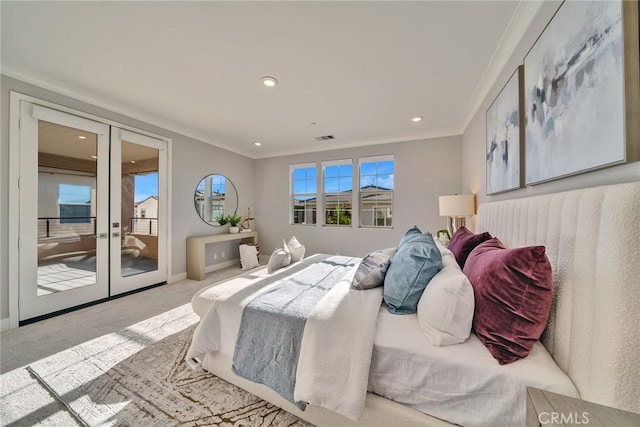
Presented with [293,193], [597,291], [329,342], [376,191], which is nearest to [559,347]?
[597,291]

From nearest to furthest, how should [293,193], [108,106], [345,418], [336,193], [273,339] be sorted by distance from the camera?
[345,418] → [273,339] → [108,106] → [336,193] → [293,193]

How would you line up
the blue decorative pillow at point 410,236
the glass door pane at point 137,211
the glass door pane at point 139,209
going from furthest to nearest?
1. the glass door pane at point 139,209
2. the glass door pane at point 137,211
3. the blue decorative pillow at point 410,236

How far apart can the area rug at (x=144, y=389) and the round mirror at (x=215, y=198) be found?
8.83 ft

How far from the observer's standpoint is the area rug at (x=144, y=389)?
1334 mm

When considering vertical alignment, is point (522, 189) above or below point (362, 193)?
below

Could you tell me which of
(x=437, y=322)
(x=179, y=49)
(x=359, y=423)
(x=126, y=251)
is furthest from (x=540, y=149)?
(x=126, y=251)

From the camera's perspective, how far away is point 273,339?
4.41 ft

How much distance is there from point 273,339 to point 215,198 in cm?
401

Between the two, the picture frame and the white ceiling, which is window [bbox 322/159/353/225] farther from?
the picture frame

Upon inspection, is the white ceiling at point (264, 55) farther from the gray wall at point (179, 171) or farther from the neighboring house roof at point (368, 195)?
the neighboring house roof at point (368, 195)

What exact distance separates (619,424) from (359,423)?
99cm

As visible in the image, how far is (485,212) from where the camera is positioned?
217cm

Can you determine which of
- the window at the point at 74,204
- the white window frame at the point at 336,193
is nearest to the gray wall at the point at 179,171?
the window at the point at 74,204

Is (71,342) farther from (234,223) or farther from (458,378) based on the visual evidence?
(458,378)
